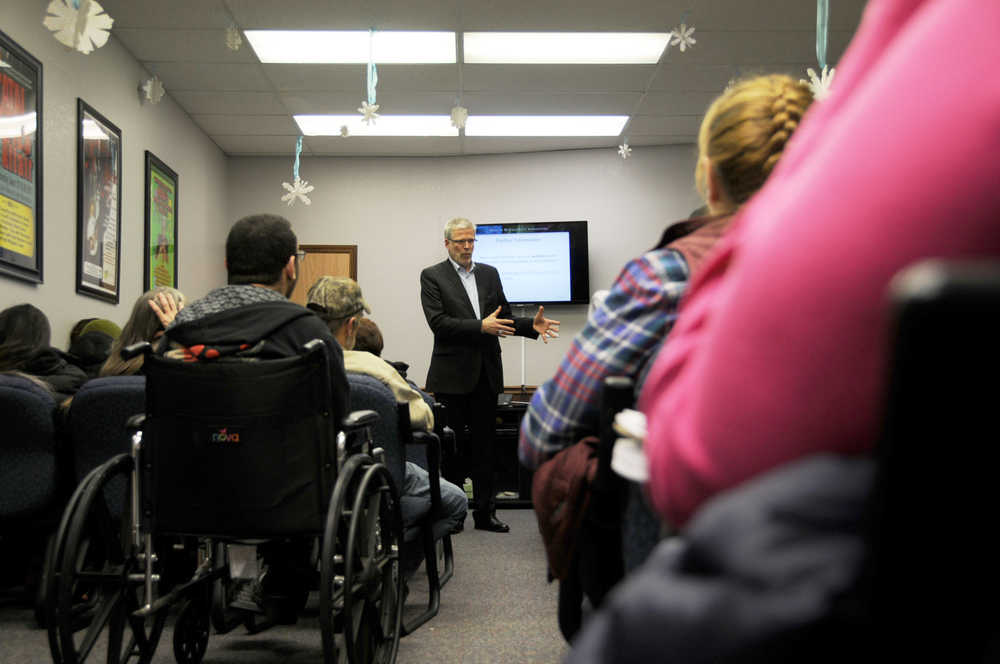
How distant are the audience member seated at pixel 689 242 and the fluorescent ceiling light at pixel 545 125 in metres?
5.14

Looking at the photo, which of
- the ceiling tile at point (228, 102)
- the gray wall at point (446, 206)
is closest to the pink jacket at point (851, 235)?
the ceiling tile at point (228, 102)

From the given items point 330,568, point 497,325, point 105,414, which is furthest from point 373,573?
point 497,325

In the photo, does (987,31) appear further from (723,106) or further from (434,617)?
(434,617)

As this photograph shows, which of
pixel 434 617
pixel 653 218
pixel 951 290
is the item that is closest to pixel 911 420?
pixel 951 290

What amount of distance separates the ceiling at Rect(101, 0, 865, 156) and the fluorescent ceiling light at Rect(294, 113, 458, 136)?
4.5 inches

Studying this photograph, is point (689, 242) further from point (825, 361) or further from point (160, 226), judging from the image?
point (160, 226)

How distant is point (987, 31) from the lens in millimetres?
446

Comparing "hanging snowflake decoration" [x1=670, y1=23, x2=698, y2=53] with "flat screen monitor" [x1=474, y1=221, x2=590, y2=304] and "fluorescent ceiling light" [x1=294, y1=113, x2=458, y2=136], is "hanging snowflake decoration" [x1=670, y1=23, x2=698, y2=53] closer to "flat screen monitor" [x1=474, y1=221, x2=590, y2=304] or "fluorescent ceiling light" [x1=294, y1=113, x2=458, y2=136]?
"fluorescent ceiling light" [x1=294, y1=113, x2=458, y2=136]

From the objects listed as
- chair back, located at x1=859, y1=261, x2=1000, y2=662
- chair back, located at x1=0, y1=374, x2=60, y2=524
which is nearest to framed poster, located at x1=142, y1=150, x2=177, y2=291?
chair back, located at x1=0, y1=374, x2=60, y2=524

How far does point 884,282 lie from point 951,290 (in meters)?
0.14

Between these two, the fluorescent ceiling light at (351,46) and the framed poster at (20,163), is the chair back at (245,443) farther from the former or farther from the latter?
→ the fluorescent ceiling light at (351,46)

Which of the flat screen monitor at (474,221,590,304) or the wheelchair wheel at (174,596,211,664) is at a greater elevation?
the flat screen monitor at (474,221,590,304)

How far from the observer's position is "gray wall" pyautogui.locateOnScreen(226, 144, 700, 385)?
7148 millimetres

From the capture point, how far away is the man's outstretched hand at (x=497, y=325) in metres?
4.29
